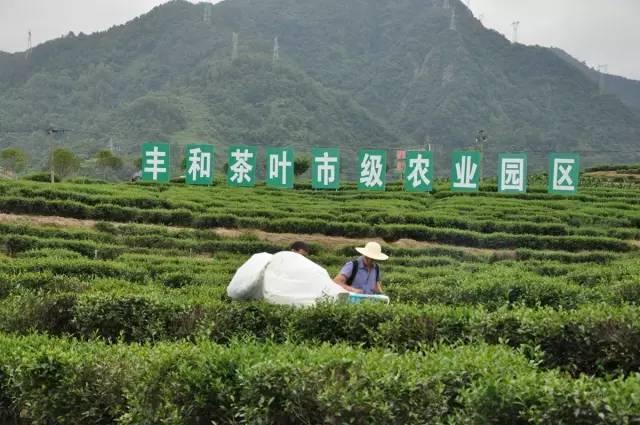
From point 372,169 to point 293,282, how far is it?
1089 centimetres

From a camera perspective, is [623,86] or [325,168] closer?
[325,168]

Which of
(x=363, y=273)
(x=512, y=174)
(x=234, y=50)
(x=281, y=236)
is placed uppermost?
(x=234, y=50)

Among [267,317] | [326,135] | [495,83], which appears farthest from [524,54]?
[267,317]

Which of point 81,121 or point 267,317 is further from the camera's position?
point 81,121

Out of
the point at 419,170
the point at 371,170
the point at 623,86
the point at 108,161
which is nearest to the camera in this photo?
the point at 419,170

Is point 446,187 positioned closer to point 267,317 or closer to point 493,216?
point 493,216

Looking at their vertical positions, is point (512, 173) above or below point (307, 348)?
above

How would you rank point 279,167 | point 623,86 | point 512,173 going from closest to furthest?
point 279,167
point 512,173
point 623,86

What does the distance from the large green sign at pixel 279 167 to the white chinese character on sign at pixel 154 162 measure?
253 centimetres

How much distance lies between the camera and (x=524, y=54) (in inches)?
2872

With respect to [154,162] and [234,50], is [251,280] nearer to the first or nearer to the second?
[154,162]

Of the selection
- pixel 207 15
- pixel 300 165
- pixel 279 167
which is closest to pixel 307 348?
pixel 279 167

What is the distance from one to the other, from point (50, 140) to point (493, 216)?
1789 inches

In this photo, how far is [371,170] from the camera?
58.0 feet
